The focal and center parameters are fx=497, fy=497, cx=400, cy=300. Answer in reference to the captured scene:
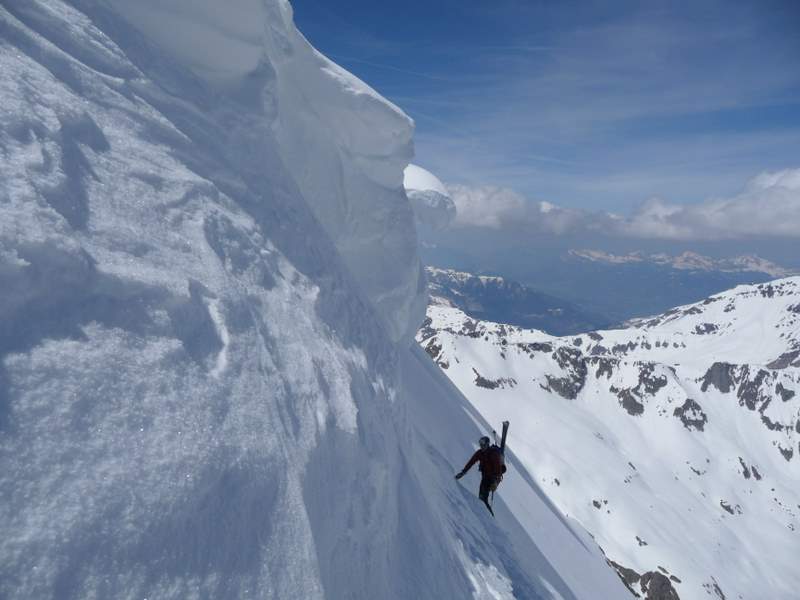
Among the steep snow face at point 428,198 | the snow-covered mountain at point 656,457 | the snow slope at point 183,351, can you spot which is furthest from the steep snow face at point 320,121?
the snow-covered mountain at point 656,457

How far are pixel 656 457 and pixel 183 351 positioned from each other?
579 ft

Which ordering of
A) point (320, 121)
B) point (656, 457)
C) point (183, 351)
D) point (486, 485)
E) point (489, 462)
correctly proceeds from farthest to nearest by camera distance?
point (656, 457), point (320, 121), point (486, 485), point (489, 462), point (183, 351)

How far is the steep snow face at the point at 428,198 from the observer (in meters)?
28.4

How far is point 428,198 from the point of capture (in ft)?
93.9

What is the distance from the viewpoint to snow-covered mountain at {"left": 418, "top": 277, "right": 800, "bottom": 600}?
10850 centimetres

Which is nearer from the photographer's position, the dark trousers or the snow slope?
the snow slope

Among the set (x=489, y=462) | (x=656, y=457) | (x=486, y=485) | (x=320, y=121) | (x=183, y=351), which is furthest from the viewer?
(x=656, y=457)

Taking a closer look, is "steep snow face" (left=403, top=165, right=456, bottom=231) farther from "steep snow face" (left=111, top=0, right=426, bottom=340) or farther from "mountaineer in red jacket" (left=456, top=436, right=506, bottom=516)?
"mountaineer in red jacket" (left=456, top=436, right=506, bottom=516)

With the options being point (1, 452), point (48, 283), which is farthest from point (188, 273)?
point (1, 452)

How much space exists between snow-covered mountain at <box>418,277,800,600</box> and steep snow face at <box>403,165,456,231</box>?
84.8m

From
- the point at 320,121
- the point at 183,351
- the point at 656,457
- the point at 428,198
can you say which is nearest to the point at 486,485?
the point at 183,351

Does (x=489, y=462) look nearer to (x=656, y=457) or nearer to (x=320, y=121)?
(x=320, y=121)

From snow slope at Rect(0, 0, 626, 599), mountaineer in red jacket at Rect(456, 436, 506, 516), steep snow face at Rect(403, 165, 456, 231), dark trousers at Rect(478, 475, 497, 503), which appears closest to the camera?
snow slope at Rect(0, 0, 626, 599)

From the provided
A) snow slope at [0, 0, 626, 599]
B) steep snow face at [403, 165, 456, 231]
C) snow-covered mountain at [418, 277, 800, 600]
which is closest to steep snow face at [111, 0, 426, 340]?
snow slope at [0, 0, 626, 599]
